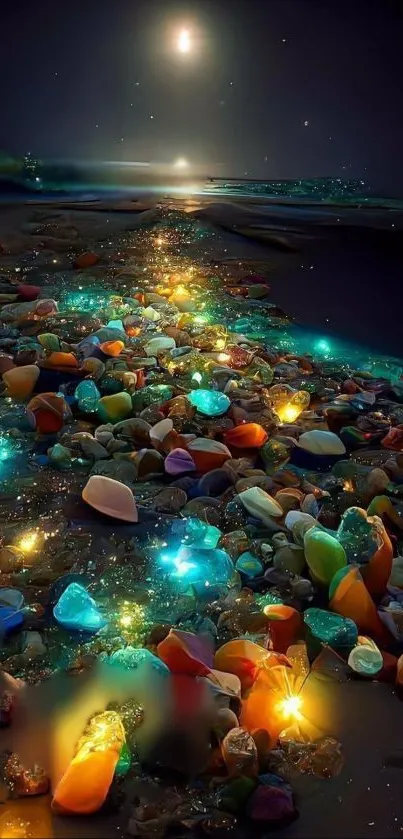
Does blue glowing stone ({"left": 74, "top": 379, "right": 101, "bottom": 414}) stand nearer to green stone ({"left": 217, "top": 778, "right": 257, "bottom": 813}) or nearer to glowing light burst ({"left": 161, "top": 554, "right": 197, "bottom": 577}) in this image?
glowing light burst ({"left": 161, "top": 554, "right": 197, "bottom": 577})

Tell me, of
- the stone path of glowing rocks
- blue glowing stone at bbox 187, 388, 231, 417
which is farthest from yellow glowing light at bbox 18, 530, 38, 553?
blue glowing stone at bbox 187, 388, 231, 417

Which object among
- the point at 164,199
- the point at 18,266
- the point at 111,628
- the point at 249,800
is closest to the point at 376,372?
the point at 111,628

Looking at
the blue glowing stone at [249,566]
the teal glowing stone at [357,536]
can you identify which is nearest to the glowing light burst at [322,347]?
the teal glowing stone at [357,536]

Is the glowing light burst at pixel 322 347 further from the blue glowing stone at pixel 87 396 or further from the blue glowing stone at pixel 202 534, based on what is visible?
the blue glowing stone at pixel 202 534

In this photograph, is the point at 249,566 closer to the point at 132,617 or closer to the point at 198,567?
the point at 198,567

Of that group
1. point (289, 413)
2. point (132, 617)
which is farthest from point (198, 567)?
point (289, 413)
